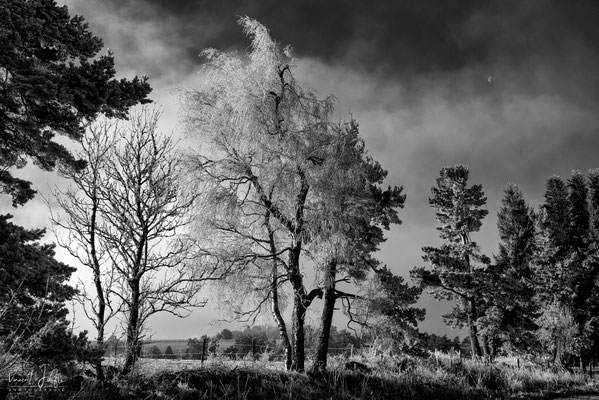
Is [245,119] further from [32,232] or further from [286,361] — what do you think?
[286,361]

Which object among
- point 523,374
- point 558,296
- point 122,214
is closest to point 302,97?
point 122,214

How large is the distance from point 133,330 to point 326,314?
833 centimetres

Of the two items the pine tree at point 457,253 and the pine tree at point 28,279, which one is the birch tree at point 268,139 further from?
the pine tree at point 457,253

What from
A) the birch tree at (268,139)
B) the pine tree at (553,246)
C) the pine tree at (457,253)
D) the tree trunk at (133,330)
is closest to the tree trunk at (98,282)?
the tree trunk at (133,330)

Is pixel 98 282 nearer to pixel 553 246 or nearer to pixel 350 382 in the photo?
pixel 350 382

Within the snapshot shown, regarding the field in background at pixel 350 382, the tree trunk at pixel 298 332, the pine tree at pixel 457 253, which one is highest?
the pine tree at pixel 457 253

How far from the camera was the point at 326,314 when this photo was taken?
14.4 metres

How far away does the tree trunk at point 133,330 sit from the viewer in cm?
746

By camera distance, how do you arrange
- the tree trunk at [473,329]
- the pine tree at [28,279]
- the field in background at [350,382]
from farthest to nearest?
the tree trunk at [473,329]
the field in background at [350,382]
the pine tree at [28,279]

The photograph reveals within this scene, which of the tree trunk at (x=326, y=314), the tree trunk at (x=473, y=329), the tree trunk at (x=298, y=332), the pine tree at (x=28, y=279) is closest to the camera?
the pine tree at (x=28, y=279)

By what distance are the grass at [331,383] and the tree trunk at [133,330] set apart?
242mm

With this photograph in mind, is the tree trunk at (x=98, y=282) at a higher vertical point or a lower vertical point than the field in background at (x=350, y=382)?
higher

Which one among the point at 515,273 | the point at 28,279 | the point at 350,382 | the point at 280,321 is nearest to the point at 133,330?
the point at 28,279

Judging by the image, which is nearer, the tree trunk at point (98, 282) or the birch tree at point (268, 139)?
the tree trunk at point (98, 282)
